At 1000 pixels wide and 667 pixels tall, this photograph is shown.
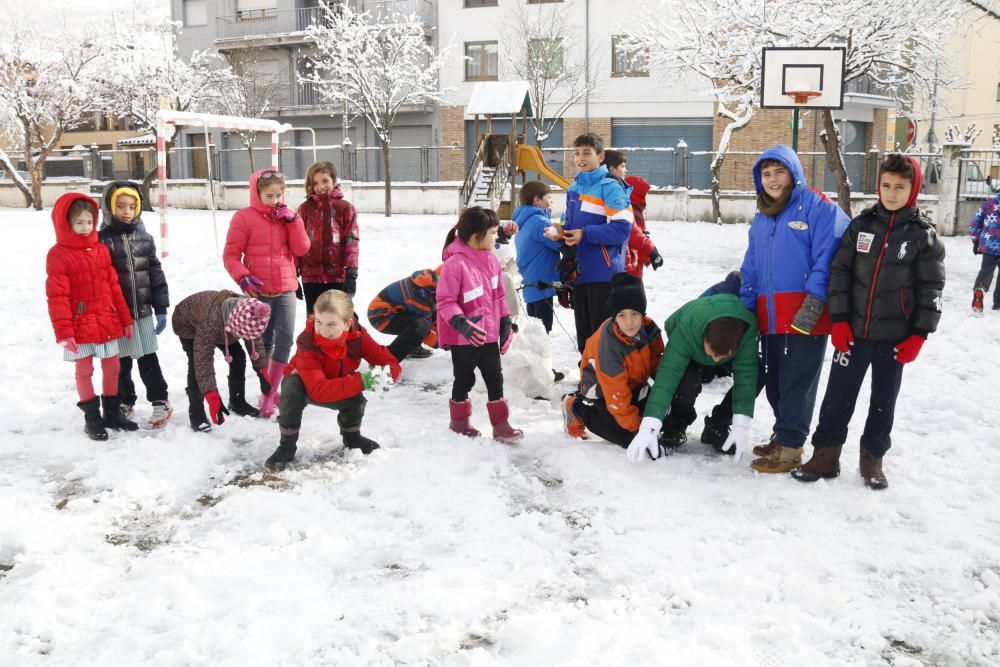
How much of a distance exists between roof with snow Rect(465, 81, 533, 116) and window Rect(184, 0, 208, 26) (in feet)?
68.4

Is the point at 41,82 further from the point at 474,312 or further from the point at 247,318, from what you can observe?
the point at 474,312

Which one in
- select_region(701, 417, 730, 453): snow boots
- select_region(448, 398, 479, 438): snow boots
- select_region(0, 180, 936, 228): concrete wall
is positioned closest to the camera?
select_region(701, 417, 730, 453): snow boots

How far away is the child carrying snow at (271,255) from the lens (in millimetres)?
5500

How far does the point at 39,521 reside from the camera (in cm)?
389

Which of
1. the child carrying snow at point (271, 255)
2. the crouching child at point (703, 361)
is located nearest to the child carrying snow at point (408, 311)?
the child carrying snow at point (271, 255)

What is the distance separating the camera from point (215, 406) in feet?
16.8

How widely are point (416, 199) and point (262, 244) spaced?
20560 mm

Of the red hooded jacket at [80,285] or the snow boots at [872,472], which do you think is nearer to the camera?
the snow boots at [872,472]

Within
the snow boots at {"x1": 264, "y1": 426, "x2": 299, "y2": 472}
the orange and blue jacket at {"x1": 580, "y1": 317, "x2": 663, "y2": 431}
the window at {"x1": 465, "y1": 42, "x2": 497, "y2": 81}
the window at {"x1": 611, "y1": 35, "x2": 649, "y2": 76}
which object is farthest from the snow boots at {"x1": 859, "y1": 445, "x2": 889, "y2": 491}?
the window at {"x1": 465, "y1": 42, "x2": 497, "y2": 81}

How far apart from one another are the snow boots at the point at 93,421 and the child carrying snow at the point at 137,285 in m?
0.30

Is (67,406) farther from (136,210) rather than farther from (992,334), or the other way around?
(992,334)

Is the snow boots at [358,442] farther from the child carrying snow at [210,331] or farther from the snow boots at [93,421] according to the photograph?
the snow boots at [93,421]

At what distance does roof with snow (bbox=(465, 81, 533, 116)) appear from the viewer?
63.7ft

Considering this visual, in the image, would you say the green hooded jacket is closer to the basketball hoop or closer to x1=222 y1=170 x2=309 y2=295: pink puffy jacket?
x1=222 y1=170 x2=309 y2=295: pink puffy jacket
